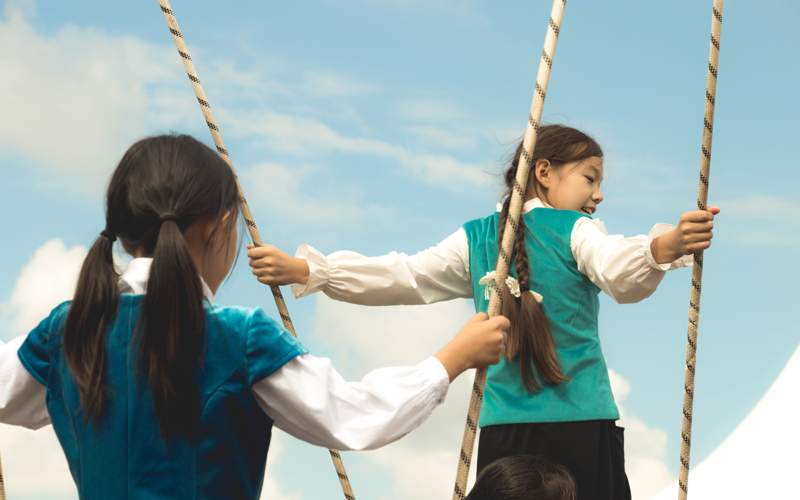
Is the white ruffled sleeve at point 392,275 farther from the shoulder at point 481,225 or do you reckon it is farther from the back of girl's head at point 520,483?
the back of girl's head at point 520,483

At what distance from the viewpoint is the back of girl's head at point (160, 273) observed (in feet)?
5.65

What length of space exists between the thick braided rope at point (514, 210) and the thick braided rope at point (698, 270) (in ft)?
1.32

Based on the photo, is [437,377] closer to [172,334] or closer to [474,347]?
[474,347]

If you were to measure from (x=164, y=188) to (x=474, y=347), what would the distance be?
0.59 meters

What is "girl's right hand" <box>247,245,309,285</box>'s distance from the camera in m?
2.79

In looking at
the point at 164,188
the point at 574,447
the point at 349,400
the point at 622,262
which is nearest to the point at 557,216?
the point at 622,262

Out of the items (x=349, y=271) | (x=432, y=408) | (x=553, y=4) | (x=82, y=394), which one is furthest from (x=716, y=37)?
(x=82, y=394)

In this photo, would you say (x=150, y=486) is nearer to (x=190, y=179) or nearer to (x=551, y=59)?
(x=190, y=179)

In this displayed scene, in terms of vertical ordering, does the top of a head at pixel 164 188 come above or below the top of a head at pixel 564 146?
below

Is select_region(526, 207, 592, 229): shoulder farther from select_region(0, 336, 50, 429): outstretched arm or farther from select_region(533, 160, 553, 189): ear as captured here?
select_region(0, 336, 50, 429): outstretched arm

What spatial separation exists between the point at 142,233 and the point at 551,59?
1001 millimetres

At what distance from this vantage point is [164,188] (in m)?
1.78

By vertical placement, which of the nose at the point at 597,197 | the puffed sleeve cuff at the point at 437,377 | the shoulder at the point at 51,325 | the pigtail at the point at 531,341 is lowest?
the puffed sleeve cuff at the point at 437,377

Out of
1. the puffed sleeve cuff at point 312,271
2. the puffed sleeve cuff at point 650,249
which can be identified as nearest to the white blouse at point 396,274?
the puffed sleeve cuff at point 312,271
